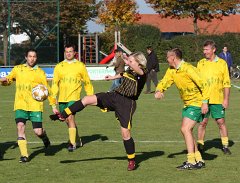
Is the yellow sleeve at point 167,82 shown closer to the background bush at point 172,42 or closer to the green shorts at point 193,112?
the green shorts at point 193,112

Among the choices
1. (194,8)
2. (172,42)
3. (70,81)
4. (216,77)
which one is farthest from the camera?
(194,8)

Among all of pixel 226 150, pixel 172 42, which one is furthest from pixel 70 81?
pixel 172 42

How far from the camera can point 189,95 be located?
414 inches

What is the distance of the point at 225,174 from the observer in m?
10.0

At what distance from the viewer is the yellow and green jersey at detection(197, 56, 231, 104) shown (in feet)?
39.0

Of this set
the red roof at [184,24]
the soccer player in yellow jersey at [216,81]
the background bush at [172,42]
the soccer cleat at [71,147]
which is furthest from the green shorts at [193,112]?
the red roof at [184,24]

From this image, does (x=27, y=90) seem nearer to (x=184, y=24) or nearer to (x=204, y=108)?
(x=204, y=108)

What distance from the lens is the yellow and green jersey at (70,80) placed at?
12703 millimetres

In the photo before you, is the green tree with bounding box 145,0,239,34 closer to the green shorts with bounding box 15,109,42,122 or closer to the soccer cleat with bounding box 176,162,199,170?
the green shorts with bounding box 15,109,42,122

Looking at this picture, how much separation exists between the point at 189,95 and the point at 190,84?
0.18 m

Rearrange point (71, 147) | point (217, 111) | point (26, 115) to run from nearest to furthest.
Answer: point (26, 115) → point (217, 111) → point (71, 147)

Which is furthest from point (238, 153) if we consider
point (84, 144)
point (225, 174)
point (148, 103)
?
point (148, 103)

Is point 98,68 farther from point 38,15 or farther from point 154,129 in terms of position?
point 154,129

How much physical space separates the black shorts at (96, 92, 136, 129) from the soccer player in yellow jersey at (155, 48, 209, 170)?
0.49 meters
